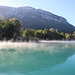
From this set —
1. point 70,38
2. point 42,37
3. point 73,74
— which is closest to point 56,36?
point 42,37

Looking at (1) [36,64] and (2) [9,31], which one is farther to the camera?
(2) [9,31]

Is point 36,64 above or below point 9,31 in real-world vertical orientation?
below

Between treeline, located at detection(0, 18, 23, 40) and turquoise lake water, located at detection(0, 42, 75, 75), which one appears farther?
treeline, located at detection(0, 18, 23, 40)

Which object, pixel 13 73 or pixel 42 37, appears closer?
pixel 13 73

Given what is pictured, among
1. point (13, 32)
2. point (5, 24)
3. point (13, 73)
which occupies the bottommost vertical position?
point (13, 73)

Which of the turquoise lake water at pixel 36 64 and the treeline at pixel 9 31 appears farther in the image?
the treeline at pixel 9 31

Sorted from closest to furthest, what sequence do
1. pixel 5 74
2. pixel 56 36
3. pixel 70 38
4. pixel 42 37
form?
pixel 5 74 → pixel 42 37 → pixel 56 36 → pixel 70 38

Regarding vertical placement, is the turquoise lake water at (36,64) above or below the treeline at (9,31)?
below

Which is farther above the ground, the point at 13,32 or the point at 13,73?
the point at 13,32

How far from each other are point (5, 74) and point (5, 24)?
109ft

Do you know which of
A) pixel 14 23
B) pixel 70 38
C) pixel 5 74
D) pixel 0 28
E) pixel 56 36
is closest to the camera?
pixel 5 74

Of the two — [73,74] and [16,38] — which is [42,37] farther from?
[73,74]

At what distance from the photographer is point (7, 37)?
35781 mm

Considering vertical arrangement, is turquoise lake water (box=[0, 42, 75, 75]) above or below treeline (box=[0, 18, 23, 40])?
below
